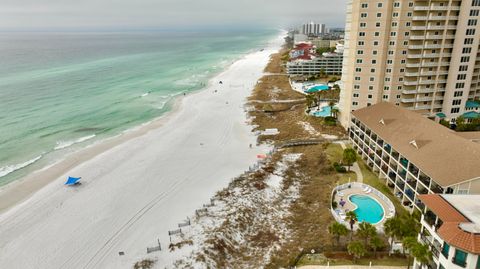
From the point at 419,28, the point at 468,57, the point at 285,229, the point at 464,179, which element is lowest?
the point at 285,229

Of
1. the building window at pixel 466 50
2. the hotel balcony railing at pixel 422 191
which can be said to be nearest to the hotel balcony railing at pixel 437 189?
the hotel balcony railing at pixel 422 191

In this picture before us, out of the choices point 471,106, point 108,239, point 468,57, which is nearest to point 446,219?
point 108,239

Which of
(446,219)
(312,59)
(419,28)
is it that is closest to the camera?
(446,219)

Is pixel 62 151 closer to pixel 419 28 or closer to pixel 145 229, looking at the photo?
pixel 145 229

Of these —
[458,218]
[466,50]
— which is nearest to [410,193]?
[458,218]

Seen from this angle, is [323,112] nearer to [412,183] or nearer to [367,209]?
[367,209]

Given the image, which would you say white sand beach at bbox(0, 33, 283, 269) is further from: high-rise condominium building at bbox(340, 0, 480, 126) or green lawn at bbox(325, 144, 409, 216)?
high-rise condominium building at bbox(340, 0, 480, 126)
